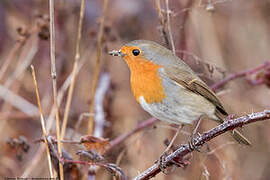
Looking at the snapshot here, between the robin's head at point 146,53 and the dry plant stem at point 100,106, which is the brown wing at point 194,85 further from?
the dry plant stem at point 100,106

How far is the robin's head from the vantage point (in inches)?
104

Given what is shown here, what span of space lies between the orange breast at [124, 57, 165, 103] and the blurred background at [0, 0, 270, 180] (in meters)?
0.70

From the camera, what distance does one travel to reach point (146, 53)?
268cm

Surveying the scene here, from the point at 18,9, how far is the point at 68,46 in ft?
2.44

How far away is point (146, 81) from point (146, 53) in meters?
0.23

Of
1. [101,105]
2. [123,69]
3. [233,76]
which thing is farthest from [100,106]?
[123,69]

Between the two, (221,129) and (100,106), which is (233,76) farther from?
(221,129)

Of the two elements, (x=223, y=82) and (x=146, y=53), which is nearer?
(x=146, y=53)

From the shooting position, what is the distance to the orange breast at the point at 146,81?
2.47 meters

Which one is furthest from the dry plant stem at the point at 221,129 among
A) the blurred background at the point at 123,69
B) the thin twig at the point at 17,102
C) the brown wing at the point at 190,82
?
the thin twig at the point at 17,102

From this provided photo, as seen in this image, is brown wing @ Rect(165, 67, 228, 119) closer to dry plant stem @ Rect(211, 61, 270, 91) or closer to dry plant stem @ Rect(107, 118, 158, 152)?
dry plant stem @ Rect(211, 61, 270, 91)

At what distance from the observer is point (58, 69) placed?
4.00 meters

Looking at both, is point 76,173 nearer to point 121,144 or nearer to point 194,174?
point 121,144

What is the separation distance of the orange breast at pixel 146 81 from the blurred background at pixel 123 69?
0.70 m
